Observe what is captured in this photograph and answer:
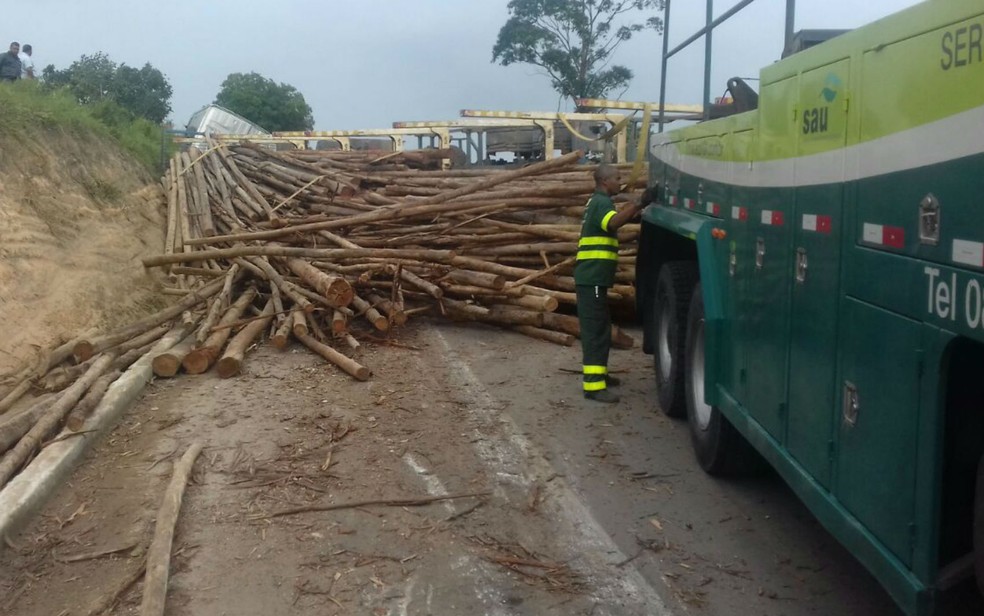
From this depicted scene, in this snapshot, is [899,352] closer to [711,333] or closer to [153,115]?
[711,333]

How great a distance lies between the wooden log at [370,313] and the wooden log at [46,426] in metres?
2.91

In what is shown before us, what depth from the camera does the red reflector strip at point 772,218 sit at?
443 centimetres

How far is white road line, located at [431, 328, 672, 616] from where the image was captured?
4.48 m

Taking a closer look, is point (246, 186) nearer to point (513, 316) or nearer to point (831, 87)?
point (513, 316)

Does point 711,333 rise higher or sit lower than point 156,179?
lower

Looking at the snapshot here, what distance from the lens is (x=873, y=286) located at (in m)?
3.36

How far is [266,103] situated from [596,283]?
60450mm

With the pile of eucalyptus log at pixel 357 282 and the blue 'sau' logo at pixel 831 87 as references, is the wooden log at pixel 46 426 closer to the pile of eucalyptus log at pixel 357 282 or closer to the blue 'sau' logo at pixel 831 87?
the pile of eucalyptus log at pixel 357 282

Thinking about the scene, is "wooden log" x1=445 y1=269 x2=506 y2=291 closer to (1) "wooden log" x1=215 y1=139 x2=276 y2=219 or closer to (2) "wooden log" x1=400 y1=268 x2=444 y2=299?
(2) "wooden log" x1=400 y1=268 x2=444 y2=299

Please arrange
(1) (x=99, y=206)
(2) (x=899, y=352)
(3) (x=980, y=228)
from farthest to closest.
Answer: (1) (x=99, y=206)
(2) (x=899, y=352)
(3) (x=980, y=228)

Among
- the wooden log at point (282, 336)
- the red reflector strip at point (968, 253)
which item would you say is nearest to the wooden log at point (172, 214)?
the wooden log at point (282, 336)

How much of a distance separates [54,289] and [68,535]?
641cm

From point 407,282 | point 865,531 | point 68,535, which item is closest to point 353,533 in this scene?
point 68,535

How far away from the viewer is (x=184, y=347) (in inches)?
360
